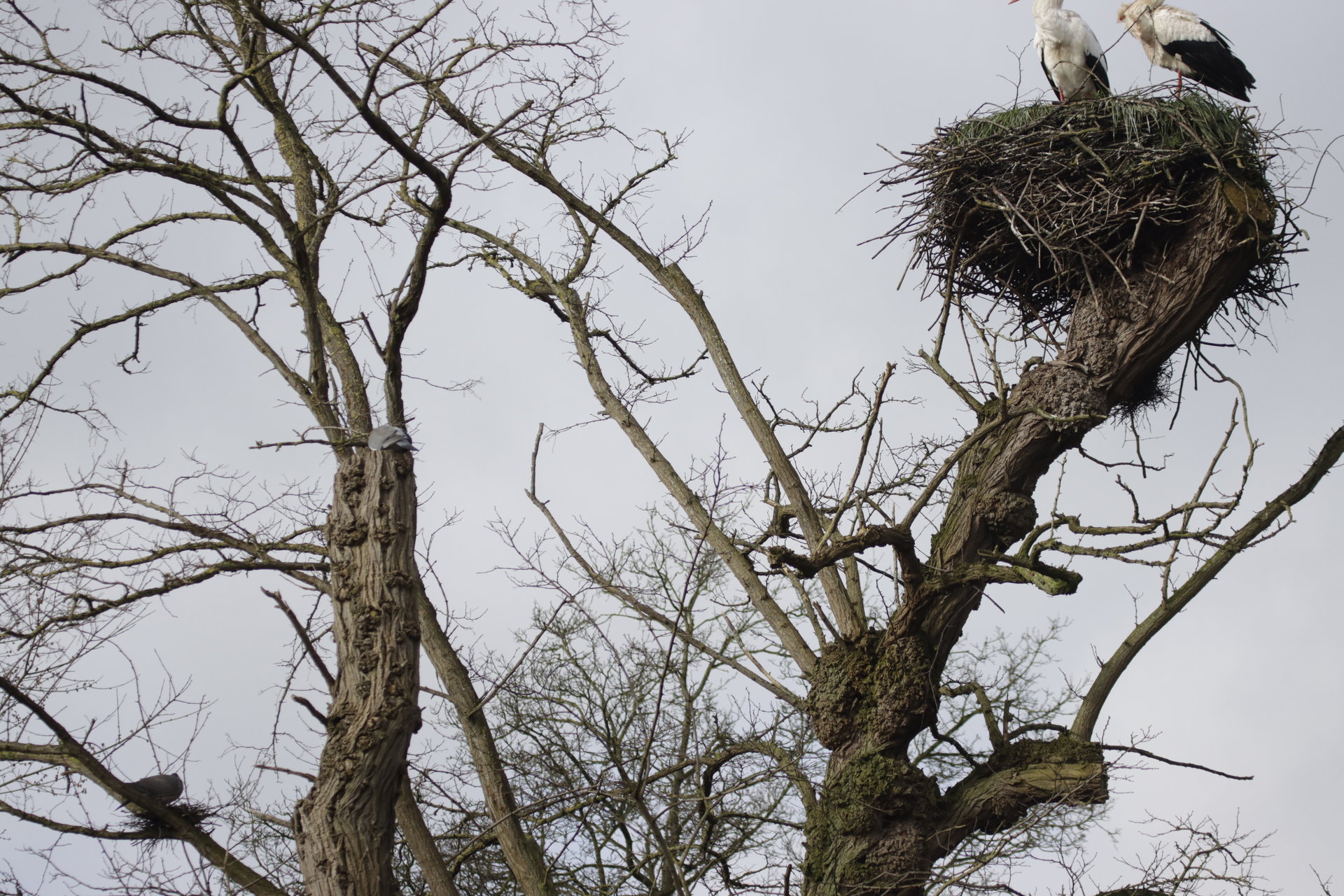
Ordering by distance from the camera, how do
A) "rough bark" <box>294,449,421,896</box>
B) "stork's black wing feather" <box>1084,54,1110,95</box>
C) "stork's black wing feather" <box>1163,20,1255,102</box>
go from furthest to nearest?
"stork's black wing feather" <box>1084,54,1110,95</box>, "stork's black wing feather" <box>1163,20,1255,102</box>, "rough bark" <box>294,449,421,896</box>

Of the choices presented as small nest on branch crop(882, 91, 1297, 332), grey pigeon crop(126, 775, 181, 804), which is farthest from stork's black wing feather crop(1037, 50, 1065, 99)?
grey pigeon crop(126, 775, 181, 804)

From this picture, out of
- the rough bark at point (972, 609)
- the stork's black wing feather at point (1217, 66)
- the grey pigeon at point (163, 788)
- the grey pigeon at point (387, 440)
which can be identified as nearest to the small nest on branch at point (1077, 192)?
the rough bark at point (972, 609)

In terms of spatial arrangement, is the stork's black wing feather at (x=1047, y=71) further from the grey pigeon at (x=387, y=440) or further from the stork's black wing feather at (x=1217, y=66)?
the grey pigeon at (x=387, y=440)

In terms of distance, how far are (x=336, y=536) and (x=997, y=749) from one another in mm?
3165

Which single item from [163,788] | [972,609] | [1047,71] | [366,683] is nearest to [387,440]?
[366,683]

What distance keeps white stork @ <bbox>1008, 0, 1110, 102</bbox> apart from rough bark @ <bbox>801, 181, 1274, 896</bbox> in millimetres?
2573

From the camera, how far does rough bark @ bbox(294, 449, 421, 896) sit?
3.73 metres

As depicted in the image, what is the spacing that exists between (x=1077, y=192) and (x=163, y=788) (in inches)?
195

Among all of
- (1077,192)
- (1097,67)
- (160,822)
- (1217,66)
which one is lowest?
(160,822)

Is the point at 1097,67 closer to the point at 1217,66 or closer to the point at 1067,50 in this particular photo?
the point at 1067,50

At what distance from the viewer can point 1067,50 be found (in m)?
7.71

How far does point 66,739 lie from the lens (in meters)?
4.09

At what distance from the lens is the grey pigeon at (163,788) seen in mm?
4219

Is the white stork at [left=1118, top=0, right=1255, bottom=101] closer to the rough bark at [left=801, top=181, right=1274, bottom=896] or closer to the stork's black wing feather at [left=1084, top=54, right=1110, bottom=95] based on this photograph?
the stork's black wing feather at [left=1084, top=54, right=1110, bottom=95]
